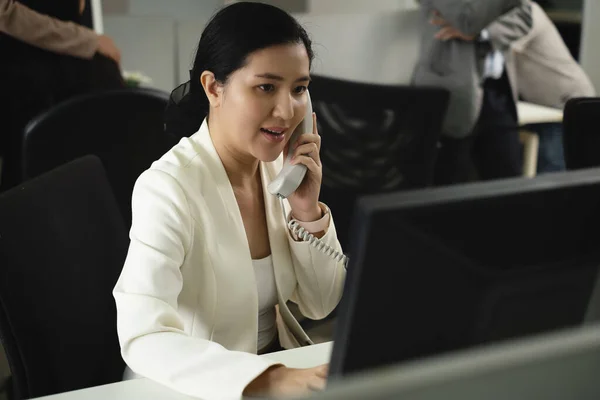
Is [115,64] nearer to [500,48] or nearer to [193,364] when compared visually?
[500,48]

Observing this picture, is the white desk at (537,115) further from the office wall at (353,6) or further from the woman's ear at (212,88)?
the woman's ear at (212,88)

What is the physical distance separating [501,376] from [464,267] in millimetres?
155

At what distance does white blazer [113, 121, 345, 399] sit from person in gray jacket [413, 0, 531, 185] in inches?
62.3

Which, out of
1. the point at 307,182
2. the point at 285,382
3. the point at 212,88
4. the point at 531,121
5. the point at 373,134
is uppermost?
the point at 212,88

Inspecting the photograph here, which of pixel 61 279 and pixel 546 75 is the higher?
pixel 61 279

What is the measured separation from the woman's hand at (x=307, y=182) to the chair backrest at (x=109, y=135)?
A: 586mm

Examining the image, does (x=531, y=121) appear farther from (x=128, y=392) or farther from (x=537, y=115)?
(x=128, y=392)

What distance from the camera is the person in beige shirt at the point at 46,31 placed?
2.43 meters

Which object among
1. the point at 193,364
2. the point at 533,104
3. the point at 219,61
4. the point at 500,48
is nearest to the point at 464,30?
the point at 500,48

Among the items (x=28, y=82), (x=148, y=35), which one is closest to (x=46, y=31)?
(x=28, y=82)

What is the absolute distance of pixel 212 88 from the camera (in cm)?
130

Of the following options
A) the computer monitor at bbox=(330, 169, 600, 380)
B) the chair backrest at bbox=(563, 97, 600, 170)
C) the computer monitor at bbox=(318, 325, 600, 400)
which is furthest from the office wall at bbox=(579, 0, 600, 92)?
the computer monitor at bbox=(318, 325, 600, 400)

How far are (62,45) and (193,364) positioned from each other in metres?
1.72

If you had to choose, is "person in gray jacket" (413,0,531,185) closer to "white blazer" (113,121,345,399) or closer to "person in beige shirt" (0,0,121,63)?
"person in beige shirt" (0,0,121,63)
